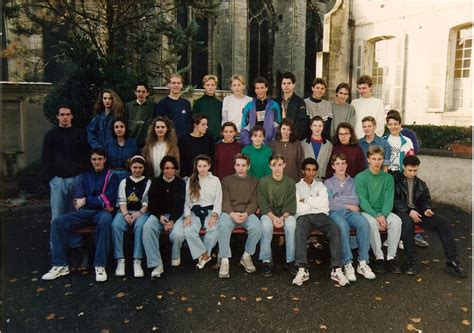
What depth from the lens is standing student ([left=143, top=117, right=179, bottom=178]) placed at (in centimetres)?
544

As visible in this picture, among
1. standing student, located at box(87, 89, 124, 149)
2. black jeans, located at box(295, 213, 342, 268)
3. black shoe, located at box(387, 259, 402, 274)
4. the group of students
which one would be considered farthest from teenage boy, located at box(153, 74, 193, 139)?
black shoe, located at box(387, 259, 402, 274)

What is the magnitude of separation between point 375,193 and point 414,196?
590mm

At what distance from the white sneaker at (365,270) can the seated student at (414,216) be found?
1.76ft

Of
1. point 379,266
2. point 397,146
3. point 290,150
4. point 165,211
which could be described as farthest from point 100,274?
point 397,146

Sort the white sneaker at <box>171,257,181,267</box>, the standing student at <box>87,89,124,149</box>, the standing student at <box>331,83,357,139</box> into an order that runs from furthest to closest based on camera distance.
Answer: the standing student at <box>331,83,357,139</box> < the standing student at <box>87,89,124,149</box> < the white sneaker at <box>171,257,181,267</box>

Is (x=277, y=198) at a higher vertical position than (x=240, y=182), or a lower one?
lower

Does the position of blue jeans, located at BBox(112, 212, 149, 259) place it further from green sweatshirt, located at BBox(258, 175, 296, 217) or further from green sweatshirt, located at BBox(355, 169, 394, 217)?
green sweatshirt, located at BBox(355, 169, 394, 217)

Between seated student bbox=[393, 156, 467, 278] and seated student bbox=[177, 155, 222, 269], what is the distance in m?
2.45

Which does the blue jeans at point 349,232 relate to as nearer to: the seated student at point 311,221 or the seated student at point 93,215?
the seated student at point 311,221

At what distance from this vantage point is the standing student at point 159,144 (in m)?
5.44

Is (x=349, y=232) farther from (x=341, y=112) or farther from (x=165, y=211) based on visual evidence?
(x=165, y=211)

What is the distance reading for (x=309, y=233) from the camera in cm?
487

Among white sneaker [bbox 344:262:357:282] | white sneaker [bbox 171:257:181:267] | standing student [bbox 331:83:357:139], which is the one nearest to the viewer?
white sneaker [bbox 344:262:357:282]

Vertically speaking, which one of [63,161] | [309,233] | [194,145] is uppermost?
[194,145]
